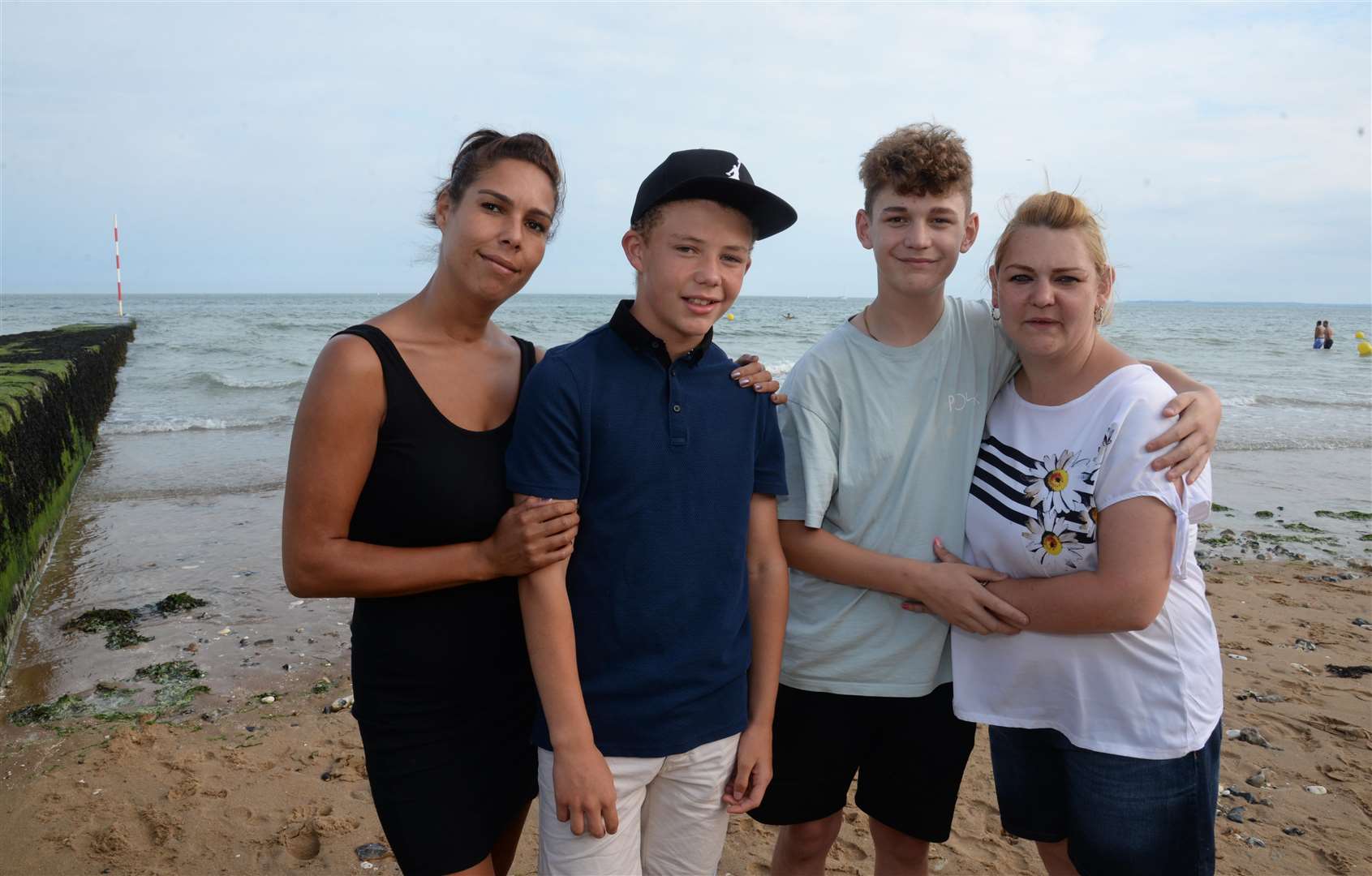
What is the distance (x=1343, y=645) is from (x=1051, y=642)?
4.98m

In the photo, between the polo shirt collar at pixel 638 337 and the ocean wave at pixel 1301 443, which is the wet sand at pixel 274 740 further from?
the ocean wave at pixel 1301 443

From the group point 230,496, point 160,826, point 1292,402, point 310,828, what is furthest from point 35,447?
point 1292,402

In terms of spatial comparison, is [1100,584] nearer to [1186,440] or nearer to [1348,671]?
[1186,440]

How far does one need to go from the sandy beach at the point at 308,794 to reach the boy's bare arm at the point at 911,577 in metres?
1.79

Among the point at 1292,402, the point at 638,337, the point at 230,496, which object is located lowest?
the point at 230,496

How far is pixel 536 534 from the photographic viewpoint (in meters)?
1.96

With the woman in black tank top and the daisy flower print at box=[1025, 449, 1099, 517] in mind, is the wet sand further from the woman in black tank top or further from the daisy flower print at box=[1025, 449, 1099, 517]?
the daisy flower print at box=[1025, 449, 1099, 517]

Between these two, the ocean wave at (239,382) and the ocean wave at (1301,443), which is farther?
the ocean wave at (239,382)

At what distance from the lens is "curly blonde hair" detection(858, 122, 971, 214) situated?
253 cm

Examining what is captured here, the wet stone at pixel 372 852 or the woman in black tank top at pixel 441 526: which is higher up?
the woman in black tank top at pixel 441 526

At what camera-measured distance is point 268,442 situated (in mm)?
13375

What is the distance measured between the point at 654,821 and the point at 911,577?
932mm

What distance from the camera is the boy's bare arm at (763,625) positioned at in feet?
7.38

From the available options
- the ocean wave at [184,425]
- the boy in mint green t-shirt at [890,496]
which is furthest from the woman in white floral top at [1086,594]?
the ocean wave at [184,425]
